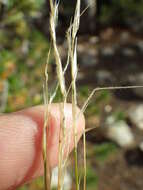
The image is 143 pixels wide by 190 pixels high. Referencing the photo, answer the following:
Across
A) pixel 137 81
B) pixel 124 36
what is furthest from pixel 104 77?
pixel 124 36

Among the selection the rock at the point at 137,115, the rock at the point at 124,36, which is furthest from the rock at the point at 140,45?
the rock at the point at 137,115

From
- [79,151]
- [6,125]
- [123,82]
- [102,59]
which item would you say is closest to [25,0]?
[6,125]

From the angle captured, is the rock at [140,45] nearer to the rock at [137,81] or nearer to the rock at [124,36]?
the rock at [124,36]

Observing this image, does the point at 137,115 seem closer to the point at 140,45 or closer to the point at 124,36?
the point at 140,45

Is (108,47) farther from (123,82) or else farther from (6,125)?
(6,125)

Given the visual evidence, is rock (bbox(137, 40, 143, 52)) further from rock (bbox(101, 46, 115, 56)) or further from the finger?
the finger

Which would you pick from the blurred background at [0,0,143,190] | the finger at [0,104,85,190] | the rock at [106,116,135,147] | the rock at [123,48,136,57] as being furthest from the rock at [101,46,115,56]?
the finger at [0,104,85,190]
